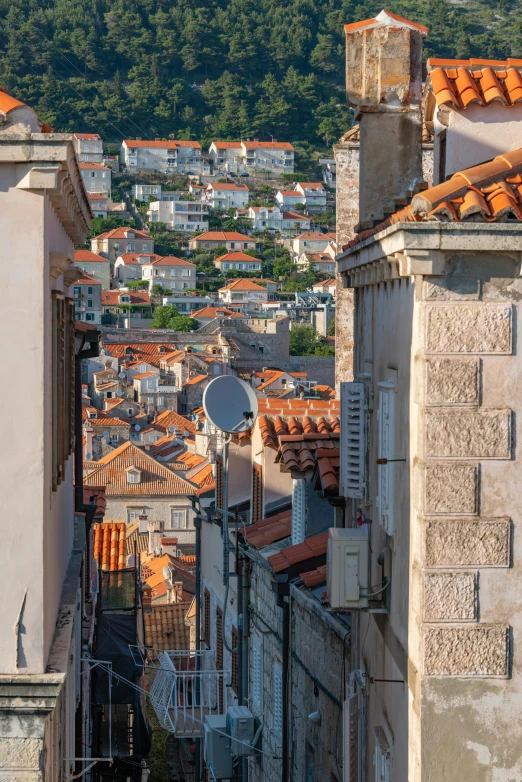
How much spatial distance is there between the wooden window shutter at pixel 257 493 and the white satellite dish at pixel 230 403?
1.56m

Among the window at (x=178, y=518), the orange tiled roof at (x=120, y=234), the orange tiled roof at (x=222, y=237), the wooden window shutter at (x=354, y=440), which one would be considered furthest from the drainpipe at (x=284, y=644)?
the orange tiled roof at (x=222, y=237)

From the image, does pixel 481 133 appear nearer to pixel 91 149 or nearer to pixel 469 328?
pixel 469 328

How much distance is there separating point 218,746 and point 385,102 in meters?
7.72

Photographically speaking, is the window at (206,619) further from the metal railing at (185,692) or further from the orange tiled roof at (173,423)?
the orange tiled roof at (173,423)

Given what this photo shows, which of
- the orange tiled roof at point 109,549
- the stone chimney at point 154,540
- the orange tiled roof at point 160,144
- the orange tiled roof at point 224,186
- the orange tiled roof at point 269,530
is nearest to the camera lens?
the orange tiled roof at point 269,530

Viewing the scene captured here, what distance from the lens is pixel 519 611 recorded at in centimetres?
617

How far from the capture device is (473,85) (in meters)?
7.32

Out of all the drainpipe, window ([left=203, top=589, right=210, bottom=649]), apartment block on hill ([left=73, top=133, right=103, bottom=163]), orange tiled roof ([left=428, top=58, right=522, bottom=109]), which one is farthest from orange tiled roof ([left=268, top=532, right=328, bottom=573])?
apartment block on hill ([left=73, top=133, right=103, bottom=163])

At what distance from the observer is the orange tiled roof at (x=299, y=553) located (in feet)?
38.2

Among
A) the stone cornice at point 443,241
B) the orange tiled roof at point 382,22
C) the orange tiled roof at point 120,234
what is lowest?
the stone cornice at point 443,241

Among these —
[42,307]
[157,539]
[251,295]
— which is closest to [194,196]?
[251,295]

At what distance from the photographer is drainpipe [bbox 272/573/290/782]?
38.6 feet

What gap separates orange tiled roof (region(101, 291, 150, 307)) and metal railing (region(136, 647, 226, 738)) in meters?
114

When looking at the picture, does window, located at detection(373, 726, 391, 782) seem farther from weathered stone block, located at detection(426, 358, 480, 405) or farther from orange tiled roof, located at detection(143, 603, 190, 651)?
orange tiled roof, located at detection(143, 603, 190, 651)
